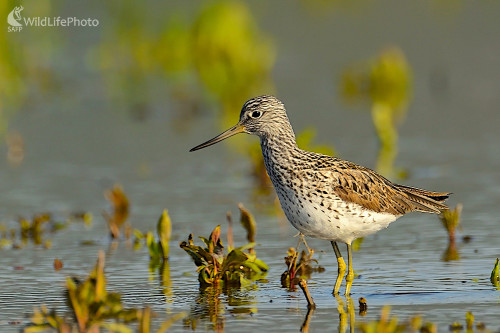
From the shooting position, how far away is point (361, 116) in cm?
2259

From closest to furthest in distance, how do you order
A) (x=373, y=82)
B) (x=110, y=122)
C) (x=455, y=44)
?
(x=110, y=122) < (x=373, y=82) < (x=455, y=44)

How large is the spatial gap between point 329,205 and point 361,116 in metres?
12.1

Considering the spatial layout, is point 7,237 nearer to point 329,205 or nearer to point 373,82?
point 329,205

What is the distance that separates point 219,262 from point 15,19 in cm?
1993

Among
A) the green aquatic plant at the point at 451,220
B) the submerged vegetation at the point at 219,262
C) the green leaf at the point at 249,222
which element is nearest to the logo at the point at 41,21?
the green leaf at the point at 249,222

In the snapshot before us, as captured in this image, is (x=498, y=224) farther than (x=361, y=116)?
No

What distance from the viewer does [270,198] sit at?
623 inches

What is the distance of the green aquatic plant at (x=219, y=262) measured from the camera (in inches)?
433

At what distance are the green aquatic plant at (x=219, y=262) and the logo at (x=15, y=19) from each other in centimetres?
1834

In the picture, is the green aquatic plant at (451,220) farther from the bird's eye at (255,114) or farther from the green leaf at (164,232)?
the green leaf at (164,232)

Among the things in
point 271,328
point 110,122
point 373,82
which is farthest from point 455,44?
point 271,328

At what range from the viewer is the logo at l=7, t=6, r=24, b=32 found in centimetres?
2853

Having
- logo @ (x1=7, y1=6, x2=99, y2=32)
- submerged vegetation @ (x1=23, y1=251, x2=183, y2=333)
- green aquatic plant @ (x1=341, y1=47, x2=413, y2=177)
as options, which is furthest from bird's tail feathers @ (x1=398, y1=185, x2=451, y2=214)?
logo @ (x1=7, y1=6, x2=99, y2=32)

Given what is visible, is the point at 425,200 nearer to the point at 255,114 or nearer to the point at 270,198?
the point at 255,114
